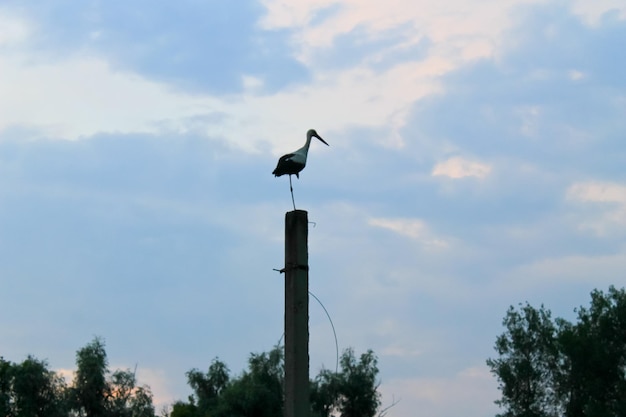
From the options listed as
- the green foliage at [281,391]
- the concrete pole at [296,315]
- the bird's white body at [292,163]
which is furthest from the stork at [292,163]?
the green foliage at [281,391]

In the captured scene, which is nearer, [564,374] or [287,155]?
[287,155]

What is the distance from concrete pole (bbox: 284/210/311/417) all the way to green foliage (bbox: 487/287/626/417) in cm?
5431

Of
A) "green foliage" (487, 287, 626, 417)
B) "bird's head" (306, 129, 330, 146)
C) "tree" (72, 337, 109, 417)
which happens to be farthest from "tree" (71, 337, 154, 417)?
"bird's head" (306, 129, 330, 146)

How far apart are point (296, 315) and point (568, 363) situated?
194 ft

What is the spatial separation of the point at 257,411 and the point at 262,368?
3.50 m

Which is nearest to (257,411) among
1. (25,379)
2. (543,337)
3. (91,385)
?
(91,385)

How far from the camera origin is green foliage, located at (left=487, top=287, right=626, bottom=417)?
6216 centimetres

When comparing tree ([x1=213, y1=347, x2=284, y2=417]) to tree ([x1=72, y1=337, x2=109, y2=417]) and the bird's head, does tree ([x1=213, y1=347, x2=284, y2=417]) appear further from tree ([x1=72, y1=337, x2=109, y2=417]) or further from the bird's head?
the bird's head

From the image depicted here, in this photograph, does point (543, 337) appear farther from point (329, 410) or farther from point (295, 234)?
point (295, 234)

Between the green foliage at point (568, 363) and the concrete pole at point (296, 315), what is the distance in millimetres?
54309

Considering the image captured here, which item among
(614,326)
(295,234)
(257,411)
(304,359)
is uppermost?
(614,326)

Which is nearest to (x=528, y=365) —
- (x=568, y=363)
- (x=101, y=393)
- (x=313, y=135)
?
(x=568, y=363)

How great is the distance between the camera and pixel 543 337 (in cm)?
6681

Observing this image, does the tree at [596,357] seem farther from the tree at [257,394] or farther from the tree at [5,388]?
the tree at [5,388]
